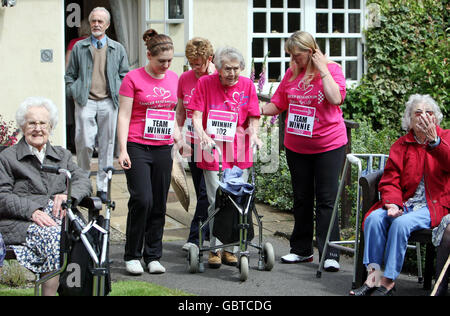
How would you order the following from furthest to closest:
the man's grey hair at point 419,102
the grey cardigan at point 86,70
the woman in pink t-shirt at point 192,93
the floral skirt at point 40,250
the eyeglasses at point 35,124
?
the grey cardigan at point 86,70 → the woman in pink t-shirt at point 192,93 → the man's grey hair at point 419,102 → the eyeglasses at point 35,124 → the floral skirt at point 40,250

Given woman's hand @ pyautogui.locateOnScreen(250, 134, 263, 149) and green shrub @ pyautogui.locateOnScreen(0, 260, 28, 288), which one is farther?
woman's hand @ pyautogui.locateOnScreen(250, 134, 263, 149)

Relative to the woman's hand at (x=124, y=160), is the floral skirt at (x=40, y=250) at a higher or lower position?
lower

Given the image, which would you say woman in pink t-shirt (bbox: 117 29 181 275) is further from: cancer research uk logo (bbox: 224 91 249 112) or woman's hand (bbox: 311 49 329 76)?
woman's hand (bbox: 311 49 329 76)

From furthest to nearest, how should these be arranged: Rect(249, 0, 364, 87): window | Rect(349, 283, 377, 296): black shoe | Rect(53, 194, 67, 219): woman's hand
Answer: Rect(249, 0, 364, 87): window, Rect(349, 283, 377, 296): black shoe, Rect(53, 194, 67, 219): woman's hand

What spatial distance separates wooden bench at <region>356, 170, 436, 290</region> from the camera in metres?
5.31

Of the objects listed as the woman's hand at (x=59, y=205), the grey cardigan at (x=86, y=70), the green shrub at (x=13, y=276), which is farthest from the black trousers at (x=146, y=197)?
the grey cardigan at (x=86, y=70)

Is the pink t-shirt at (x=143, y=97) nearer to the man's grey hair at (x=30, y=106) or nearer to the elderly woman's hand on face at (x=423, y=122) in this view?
the man's grey hair at (x=30, y=106)

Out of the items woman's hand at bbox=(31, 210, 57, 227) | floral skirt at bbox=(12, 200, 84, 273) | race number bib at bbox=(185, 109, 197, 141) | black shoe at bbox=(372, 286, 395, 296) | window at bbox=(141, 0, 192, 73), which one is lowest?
black shoe at bbox=(372, 286, 395, 296)

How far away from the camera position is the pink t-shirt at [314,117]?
245 inches

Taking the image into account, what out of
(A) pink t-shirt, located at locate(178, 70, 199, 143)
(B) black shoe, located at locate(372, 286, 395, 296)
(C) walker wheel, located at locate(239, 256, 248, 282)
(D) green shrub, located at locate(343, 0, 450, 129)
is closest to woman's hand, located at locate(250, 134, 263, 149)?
(A) pink t-shirt, located at locate(178, 70, 199, 143)

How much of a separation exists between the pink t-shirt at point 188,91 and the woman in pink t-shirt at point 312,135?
2.64 feet

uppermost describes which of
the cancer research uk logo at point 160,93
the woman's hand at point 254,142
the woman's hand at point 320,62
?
the woman's hand at point 320,62

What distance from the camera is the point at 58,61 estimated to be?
1002cm
